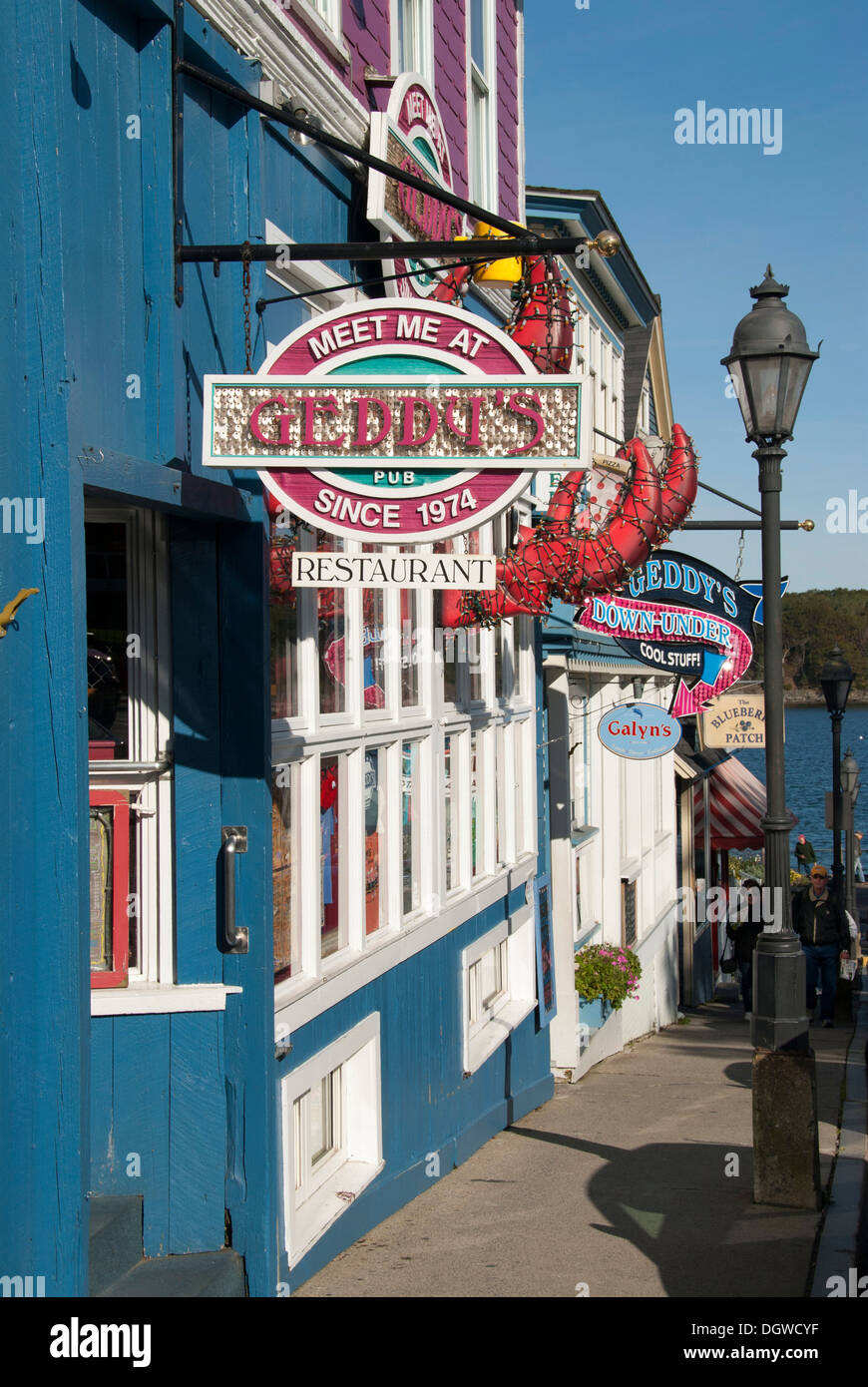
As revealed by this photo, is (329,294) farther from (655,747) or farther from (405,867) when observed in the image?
(655,747)

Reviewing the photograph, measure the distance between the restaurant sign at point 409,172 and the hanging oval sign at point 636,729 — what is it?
185 inches

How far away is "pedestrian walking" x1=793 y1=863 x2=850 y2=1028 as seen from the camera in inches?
591

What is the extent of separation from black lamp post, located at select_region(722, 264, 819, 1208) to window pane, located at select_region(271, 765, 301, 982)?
2485mm

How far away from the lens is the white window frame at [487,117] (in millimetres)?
11078

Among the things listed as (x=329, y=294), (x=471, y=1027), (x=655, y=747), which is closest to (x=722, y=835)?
(x=655, y=747)

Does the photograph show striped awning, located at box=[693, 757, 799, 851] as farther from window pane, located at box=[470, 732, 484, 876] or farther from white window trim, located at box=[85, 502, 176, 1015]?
white window trim, located at box=[85, 502, 176, 1015]

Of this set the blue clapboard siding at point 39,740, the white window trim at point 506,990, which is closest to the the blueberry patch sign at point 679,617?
the white window trim at point 506,990

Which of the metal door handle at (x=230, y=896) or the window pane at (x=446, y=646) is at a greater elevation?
the window pane at (x=446, y=646)

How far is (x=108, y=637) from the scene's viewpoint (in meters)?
5.32

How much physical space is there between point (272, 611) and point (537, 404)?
2066mm

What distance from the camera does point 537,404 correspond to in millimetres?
4297

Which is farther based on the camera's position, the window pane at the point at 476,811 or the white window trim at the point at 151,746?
the window pane at the point at 476,811

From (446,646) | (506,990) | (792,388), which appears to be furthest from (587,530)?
(506,990)

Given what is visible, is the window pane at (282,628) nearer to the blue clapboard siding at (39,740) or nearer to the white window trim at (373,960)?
the white window trim at (373,960)
